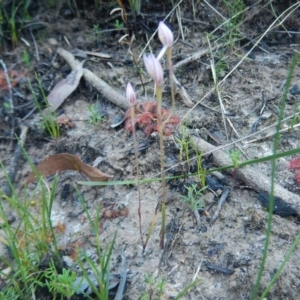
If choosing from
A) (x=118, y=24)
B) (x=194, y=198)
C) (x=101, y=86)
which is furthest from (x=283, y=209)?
(x=118, y=24)

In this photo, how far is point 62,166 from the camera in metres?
2.18

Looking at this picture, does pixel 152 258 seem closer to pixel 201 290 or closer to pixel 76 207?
pixel 201 290

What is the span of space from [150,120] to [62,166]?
0.44 metres

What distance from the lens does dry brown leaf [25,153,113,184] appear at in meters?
2.09

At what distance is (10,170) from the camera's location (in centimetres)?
224

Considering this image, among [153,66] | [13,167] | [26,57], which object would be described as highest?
[153,66]

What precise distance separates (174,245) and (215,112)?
763mm

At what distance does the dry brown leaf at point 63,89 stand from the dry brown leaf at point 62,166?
40 cm

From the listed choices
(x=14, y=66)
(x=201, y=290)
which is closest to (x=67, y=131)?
(x=14, y=66)

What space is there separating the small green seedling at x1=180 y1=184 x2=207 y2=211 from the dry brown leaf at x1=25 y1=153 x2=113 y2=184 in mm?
429

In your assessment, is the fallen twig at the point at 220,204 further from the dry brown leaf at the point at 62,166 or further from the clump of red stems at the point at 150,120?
the dry brown leaf at the point at 62,166

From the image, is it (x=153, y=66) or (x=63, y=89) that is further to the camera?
(x=63, y=89)

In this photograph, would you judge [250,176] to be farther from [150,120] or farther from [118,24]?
[118,24]

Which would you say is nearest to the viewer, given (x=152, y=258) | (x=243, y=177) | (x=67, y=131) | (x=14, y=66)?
(x=152, y=258)
